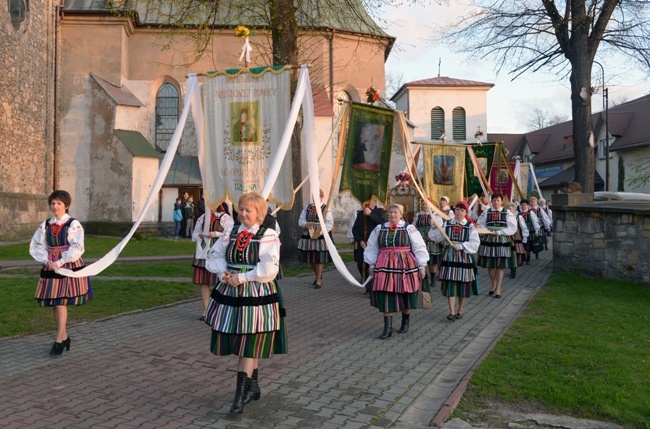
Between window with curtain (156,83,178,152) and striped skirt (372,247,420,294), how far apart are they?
20653mm

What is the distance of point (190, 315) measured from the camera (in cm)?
977

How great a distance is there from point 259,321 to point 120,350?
2923mm

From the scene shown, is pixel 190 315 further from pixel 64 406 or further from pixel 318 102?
pixel 318 102

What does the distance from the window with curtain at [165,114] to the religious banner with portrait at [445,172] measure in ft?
54.6

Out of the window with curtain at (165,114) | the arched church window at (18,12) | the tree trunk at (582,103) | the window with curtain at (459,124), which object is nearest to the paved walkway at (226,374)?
the tree trunk at (582,103)

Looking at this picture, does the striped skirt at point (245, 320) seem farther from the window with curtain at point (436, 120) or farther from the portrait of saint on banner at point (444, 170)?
the window with curtain at point (436, 120)

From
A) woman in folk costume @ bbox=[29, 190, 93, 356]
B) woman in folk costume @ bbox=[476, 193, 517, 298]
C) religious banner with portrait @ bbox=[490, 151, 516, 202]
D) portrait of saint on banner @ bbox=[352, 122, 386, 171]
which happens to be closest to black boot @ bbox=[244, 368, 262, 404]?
woman in folk costume @ bbox=[29, 190, 93, 356]

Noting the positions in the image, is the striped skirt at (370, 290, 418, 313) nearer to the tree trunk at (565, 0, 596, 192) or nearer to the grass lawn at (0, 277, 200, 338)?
the grass lawn at (0, 277, 200, 338)

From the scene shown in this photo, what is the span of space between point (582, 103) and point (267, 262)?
607 inches

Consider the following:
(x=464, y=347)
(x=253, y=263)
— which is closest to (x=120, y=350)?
(x=253, y=263)

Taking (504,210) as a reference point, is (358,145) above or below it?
above

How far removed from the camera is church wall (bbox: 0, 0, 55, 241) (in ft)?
65.3

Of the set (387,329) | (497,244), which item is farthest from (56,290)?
(497,244)

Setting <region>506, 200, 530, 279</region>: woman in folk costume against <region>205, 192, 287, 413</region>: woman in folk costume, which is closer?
<region>205, 192, 287, 413</region>: woman in folk costume
